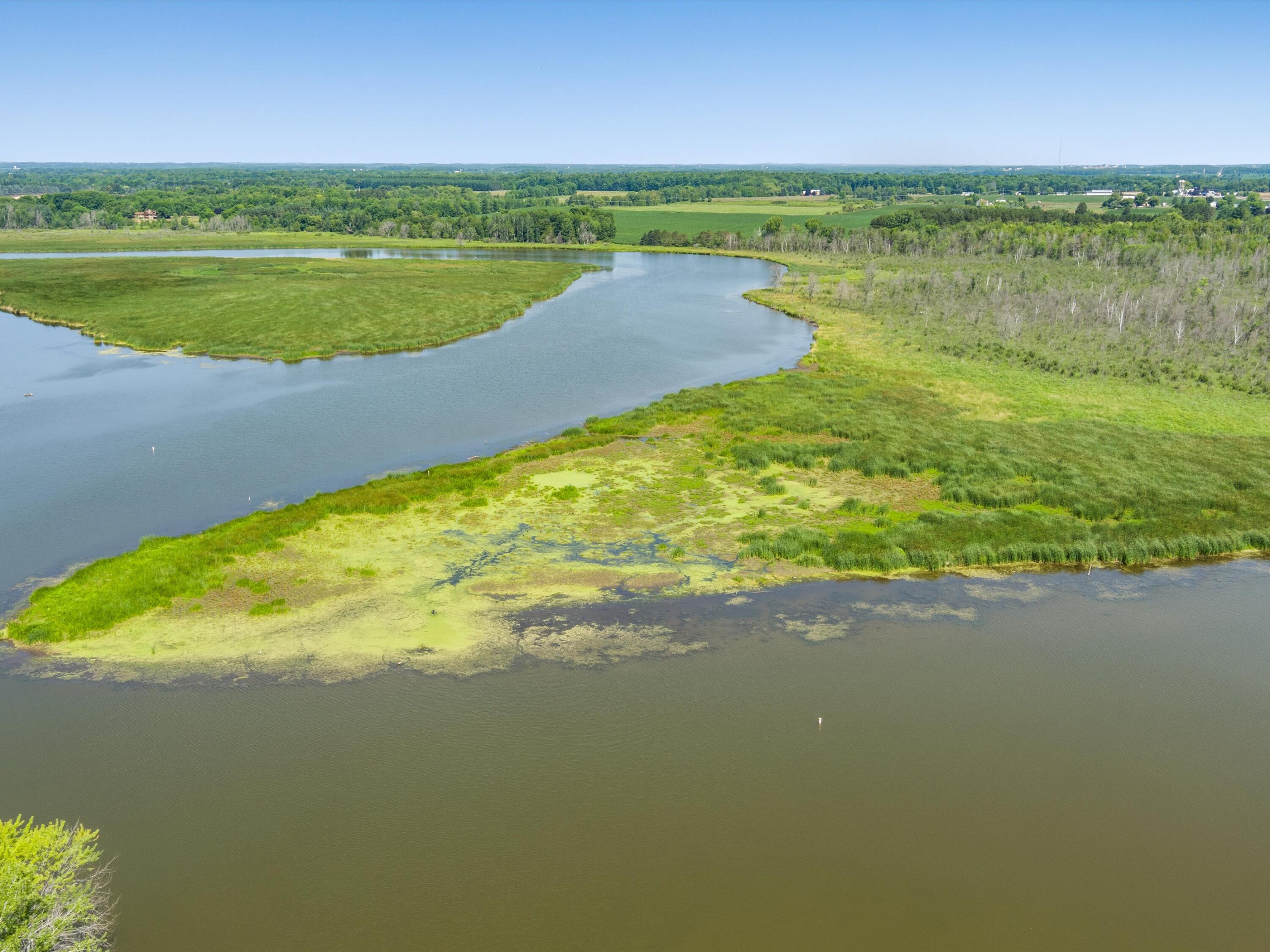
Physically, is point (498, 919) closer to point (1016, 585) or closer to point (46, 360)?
point (1016, 585)

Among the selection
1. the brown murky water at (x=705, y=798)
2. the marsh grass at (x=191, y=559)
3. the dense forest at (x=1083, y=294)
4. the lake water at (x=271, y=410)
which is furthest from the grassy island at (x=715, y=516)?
the lake water at (x=271, y=410)

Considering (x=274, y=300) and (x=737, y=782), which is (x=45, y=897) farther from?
(x=274, y=300)

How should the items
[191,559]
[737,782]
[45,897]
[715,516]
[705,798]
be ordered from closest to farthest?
[45,897]
[705,798]
[737,782]
[191,559]
[715,516]

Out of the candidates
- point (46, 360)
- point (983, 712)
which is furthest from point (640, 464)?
point (46, 360)

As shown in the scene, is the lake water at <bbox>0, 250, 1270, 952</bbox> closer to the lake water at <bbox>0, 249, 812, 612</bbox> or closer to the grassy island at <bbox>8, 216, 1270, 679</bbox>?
the grassy island at <bbox>8, 216, 1270, 679</bbox>

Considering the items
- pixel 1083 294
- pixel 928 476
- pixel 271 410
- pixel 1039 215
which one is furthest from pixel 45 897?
pixel 1039 215

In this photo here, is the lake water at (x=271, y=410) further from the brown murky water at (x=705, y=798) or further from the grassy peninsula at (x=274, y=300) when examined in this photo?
the brown murky water at (x=705, y=798)
